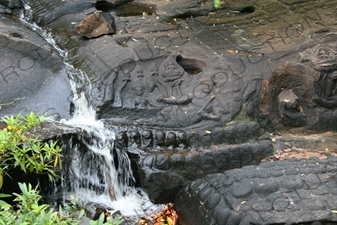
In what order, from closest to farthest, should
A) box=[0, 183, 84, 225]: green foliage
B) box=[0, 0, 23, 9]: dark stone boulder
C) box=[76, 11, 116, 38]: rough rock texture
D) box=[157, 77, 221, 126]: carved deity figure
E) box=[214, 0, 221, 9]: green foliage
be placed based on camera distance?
box=[0, 183, 84, 225]: green foliage, box=[157, 77, 221, 126]: carved deity figure, box=[76, 11, 116, 38]: rough rock texture, box=[214, 0, 221, 9]: green foliage, box=[0, 0, 23, 9]: dark stone boulder

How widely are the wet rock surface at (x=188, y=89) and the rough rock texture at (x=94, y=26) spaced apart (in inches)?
3.2

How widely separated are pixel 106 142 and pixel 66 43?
1584mm

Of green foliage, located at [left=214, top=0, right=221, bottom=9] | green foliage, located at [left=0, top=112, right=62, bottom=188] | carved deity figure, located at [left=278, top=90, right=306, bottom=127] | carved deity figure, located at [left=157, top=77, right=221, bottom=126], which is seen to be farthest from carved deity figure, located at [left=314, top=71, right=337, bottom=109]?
green foliage, located at [left=0, top=112, right=62, bottom=188]

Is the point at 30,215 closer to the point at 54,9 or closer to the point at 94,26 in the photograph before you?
the point at 94,26

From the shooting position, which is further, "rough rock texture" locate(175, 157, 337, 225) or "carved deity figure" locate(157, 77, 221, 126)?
"carved deity figure" locate(157, 77, 221, 126)

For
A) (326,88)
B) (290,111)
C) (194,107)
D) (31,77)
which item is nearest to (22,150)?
(31,77)

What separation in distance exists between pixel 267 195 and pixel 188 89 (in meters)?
1.50

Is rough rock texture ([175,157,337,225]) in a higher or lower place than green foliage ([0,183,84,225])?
lower

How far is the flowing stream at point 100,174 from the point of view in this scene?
460cm

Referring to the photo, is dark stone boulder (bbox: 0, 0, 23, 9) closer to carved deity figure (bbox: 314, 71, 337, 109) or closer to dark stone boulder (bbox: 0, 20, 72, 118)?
dark stone boulder (bbox: 0, 20, 72, 118)

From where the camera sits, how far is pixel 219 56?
5.19 m

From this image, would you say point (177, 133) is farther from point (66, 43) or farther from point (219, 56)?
point (66, 43)

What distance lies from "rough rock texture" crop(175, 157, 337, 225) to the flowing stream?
61cm

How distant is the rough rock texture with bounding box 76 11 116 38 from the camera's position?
5.46 metres
